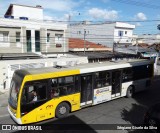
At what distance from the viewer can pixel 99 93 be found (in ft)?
43.3

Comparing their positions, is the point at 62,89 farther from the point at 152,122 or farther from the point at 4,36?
the point at 4,36

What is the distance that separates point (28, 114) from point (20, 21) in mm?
13655

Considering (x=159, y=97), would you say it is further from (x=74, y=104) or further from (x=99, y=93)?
(x=74, y=104)

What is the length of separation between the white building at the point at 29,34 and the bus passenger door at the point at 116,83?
11.5 m

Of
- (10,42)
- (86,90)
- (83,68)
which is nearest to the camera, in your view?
(83,68)

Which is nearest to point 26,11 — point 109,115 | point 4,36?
point 4,36

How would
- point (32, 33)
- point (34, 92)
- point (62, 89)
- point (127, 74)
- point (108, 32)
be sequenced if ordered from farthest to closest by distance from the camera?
1. point (108, 32)
2. point (32, 33)
3. point (127, 74)
4. point (62, 89)
5. point (34, 92)

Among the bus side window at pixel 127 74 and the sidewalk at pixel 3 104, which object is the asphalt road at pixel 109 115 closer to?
the sidewalk at pixel 3 104

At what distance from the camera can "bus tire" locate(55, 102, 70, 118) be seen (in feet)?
37.3

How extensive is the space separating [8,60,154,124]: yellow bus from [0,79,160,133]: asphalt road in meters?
0.39

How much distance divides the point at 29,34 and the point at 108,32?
71.7 ft

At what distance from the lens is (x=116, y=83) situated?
14391mm

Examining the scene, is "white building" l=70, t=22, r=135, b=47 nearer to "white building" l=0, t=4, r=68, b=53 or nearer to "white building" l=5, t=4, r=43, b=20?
"white building" l=5, t=4, r=43, b=20

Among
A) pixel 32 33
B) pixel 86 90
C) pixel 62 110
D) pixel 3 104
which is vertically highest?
pixel 32 33
